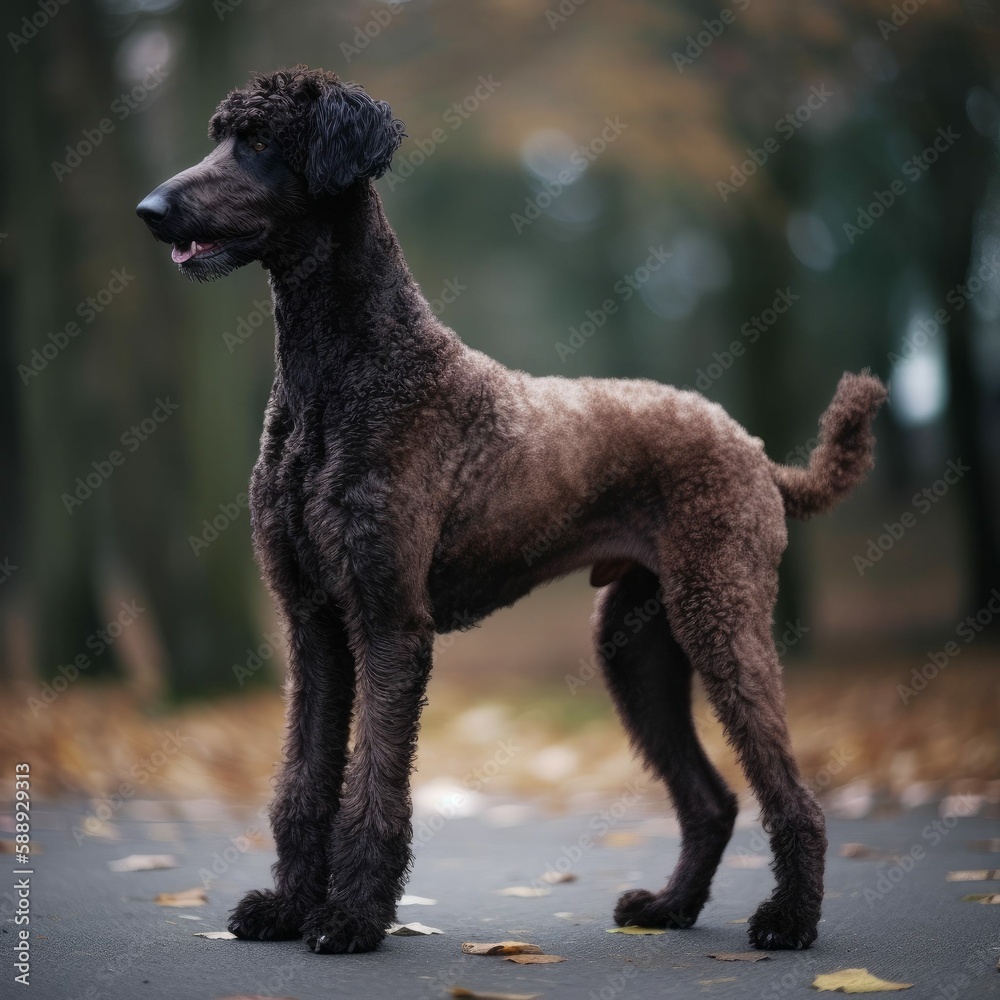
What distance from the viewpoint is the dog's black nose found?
11.4 feet

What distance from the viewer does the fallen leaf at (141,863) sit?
5.02 meters

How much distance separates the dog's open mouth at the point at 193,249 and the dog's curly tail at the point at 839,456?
2.20 meters

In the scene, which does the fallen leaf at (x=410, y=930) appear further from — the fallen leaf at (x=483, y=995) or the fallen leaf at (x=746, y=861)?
the fallen leaf at (x=746, y=861)

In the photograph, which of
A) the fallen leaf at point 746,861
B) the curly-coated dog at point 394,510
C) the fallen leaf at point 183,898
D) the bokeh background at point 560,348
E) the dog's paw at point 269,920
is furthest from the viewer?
the bokeh background at point 560,348

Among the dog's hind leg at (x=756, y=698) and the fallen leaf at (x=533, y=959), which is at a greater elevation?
the dog's hind leg at (x=756, y=698)

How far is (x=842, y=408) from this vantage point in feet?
14.6

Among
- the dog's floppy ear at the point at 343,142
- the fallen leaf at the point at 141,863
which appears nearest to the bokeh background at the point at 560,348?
the fallen leaf at the point at 141,863

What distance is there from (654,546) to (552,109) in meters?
7.85

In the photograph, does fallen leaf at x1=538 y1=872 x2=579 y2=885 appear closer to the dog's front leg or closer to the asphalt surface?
the asphalt surface

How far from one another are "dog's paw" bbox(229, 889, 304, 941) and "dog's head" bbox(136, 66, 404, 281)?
2026mm

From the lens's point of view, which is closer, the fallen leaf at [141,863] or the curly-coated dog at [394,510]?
the curly-coated dog at [394,510]

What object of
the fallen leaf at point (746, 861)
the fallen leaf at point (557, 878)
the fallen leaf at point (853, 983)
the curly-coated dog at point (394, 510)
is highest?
the curly-coated dog at point (394, 510)

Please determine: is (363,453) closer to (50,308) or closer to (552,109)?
(50,308)

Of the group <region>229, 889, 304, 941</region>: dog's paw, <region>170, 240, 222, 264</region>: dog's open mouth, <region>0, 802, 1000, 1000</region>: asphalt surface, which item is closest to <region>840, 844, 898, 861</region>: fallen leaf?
<region>0, 802, 1000, 1000</region>: asphalt surface
